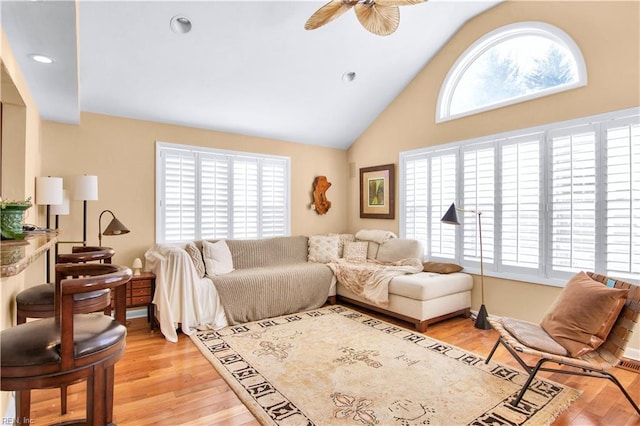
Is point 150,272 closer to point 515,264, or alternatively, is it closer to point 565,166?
point 515,264

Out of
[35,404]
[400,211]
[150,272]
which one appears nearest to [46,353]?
[35,404]

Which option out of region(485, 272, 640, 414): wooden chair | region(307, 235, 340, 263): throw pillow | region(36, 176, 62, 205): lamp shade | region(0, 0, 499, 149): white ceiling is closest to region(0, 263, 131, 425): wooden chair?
region(0, 0, 499, 149): white ceiling

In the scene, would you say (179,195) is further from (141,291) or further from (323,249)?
(323,249)

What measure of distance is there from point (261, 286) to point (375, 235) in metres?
2.01

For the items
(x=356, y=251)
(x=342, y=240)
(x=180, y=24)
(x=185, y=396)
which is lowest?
(x=185, y=396)

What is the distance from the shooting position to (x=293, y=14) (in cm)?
343

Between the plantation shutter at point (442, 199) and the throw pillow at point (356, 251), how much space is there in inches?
39.2

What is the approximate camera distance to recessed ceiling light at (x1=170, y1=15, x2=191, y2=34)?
3.19 metres

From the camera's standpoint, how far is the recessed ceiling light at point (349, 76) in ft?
14.6

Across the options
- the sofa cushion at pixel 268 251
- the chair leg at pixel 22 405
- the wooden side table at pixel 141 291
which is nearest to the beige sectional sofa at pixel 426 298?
the sofa cushion at pixel 268 251

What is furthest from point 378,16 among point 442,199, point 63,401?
point 63,401

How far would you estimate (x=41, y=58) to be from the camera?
2391mm

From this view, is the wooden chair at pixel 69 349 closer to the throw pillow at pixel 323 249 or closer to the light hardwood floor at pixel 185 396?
the light hardwood floor at pixel 185 396

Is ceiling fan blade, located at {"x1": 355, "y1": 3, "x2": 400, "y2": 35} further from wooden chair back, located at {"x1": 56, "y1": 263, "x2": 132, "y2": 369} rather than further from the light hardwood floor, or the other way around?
the light hardwood floor
